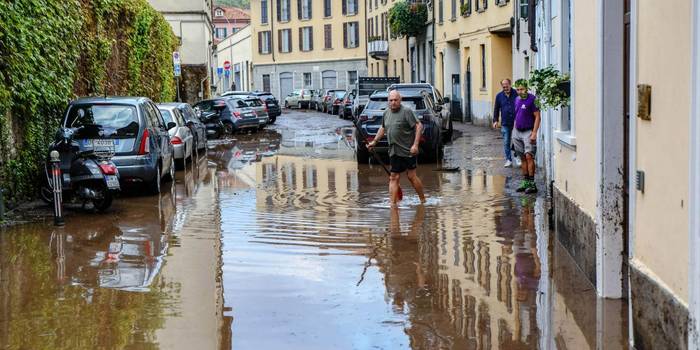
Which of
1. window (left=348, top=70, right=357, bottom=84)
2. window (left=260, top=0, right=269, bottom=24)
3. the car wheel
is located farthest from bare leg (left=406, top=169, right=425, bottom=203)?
window (left=260, top=0, right=269, bottom=24)

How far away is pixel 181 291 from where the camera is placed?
28.1ft

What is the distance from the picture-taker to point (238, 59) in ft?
301

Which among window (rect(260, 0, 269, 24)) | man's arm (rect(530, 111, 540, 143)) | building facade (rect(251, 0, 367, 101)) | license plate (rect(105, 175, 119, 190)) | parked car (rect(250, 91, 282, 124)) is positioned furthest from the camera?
window (rect(260, 0, 269, 24))

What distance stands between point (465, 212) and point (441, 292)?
199 inches

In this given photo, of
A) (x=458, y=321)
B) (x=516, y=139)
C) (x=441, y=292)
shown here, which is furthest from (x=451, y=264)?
(x=516, y=139)

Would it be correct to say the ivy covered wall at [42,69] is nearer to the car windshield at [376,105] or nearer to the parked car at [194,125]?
the parked car at [194,125]

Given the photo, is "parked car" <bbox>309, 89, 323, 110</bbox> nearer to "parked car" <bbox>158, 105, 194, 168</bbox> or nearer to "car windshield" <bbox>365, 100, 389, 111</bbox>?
"parked car" <bbox>158, 105, 194, 168</bbox>

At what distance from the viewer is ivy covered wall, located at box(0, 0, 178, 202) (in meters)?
13.8

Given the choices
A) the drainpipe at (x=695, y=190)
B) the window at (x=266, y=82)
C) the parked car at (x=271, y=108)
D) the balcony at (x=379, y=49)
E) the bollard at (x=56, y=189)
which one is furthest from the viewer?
the window at (x=266, y=82)

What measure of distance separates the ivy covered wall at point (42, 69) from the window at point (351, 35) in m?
49.7

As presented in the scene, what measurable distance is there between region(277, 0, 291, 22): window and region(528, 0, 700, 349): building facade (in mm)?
71075

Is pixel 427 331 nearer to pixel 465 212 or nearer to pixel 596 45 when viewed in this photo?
pixel 596 45

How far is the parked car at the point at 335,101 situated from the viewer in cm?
5319

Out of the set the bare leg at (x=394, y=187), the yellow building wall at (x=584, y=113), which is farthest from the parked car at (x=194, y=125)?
the yellow building wall at (x=584, y=113)
